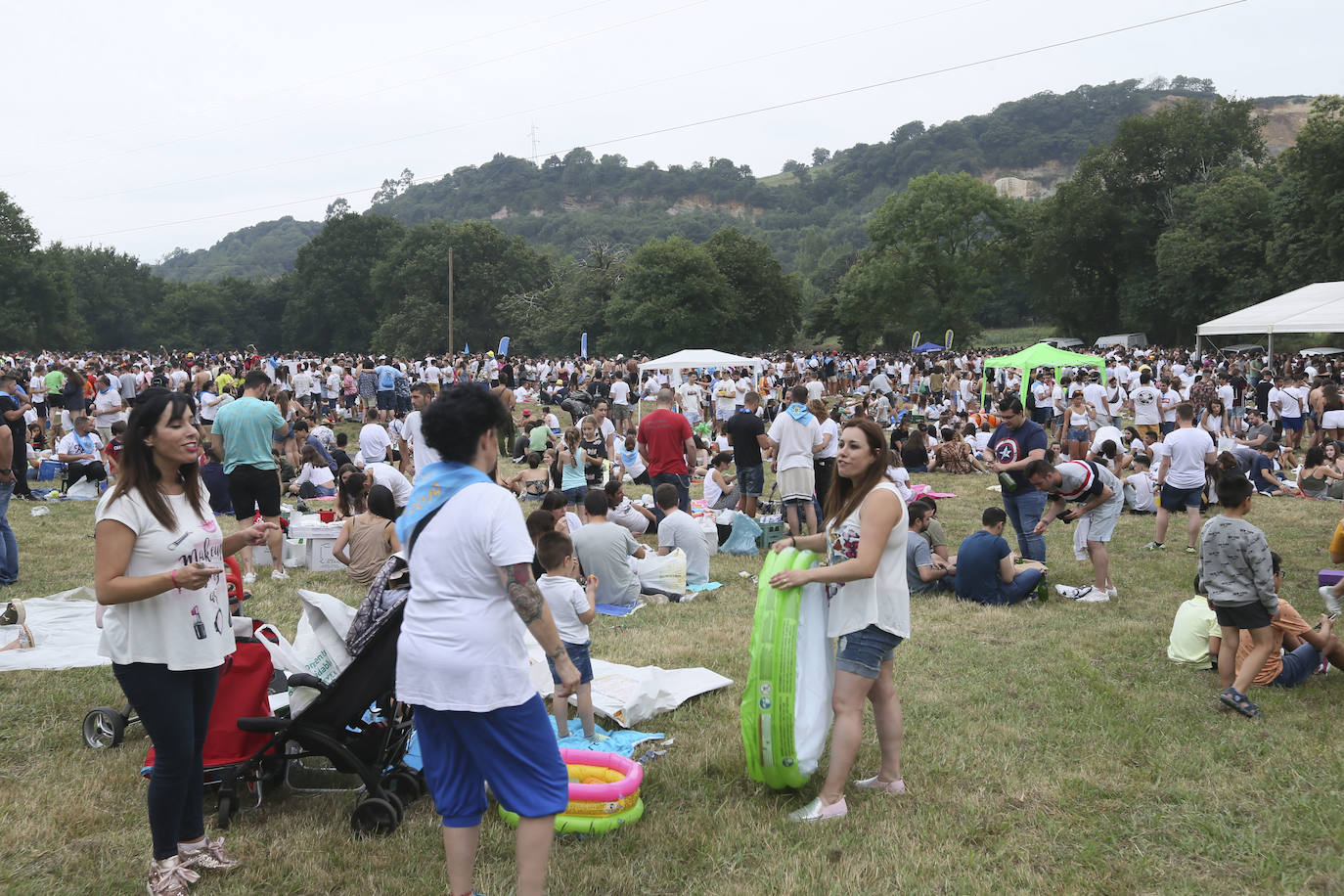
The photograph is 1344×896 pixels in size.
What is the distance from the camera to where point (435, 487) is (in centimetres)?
299

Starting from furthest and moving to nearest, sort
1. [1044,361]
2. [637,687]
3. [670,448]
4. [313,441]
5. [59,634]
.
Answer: [1044,361] → [313,441] → [670,448] → [59,634] → [637,687]

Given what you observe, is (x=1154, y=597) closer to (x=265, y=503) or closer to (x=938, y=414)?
(x=265, y=503)

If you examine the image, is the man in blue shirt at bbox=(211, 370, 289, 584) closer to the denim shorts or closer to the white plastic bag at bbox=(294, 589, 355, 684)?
the white plastic bag at bbox=(294, 589, 355, 684)

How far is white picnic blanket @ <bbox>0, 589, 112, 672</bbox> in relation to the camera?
637 centimetres

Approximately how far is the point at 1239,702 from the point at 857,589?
2875mm

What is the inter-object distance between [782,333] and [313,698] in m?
59.3

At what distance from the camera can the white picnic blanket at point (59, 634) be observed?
637 centimetres

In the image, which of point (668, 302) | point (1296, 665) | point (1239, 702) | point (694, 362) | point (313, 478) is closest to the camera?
point (1239, 702)

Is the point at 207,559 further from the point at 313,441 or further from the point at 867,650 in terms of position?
the point at 313,441

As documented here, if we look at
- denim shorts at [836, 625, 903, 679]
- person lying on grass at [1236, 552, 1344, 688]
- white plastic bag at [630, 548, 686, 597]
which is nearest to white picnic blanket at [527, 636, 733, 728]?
denim shorts at [836, 625, 903, 679]

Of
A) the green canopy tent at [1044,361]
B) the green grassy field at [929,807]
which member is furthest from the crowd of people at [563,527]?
the green canopy tent at [1044,361]

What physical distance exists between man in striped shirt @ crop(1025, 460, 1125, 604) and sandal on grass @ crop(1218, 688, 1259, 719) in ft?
8.61

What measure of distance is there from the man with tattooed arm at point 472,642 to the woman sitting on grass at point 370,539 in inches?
193

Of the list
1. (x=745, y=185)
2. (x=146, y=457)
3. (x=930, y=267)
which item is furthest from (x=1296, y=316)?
(x=745, y=185)
